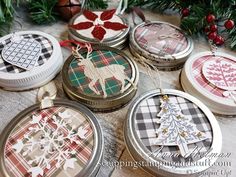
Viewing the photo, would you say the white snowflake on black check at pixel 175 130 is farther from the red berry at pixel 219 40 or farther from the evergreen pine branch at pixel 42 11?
the evergreen pine branch at pixel 42 11

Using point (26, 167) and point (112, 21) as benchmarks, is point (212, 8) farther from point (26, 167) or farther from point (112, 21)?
point (26, 167)

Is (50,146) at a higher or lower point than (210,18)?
lower

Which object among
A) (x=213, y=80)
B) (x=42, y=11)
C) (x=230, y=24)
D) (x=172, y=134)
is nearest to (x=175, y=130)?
(x=172, y=134)

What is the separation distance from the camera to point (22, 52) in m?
0.78

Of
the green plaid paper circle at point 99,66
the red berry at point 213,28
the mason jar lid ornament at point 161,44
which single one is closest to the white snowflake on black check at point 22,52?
the green plaid paper circle at point 99,66

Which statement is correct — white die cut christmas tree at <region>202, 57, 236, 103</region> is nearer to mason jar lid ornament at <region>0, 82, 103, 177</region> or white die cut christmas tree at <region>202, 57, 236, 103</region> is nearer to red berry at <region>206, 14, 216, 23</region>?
red berry at <region>206, 14, 216, 23</region>

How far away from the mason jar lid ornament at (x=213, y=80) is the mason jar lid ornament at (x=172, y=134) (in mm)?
44

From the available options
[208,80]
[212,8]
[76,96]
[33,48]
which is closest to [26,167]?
[76,96]

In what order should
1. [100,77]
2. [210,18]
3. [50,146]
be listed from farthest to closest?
[210,18] < [100,77] < [50,146]

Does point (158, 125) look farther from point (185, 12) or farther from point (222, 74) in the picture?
point (185, 12)

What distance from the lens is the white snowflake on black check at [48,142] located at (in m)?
0.56

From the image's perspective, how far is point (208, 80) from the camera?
0.74m

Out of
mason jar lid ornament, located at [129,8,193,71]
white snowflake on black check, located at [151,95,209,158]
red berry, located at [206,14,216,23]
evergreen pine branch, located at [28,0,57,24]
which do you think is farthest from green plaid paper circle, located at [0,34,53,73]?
red berry, located at [206,14,216,23]

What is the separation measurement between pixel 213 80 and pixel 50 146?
1.50 feet
